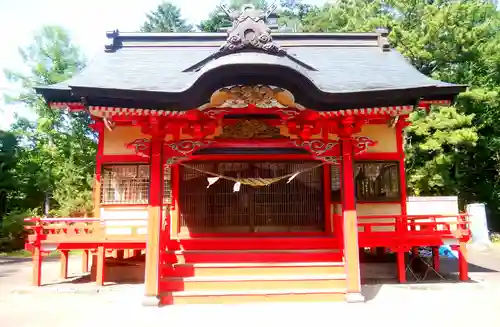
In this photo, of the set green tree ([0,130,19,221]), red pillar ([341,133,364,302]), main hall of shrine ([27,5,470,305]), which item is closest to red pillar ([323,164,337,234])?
main hall of shrine ([27,5,470,305])

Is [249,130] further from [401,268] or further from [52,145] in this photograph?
[52,145]

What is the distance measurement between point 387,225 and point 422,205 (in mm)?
10497

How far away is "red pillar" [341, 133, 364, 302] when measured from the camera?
7.50m

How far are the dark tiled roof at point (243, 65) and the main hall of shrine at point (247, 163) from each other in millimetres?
45

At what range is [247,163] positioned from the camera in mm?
9977

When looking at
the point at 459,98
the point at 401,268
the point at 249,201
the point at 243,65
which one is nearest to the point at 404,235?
the point at 401,268

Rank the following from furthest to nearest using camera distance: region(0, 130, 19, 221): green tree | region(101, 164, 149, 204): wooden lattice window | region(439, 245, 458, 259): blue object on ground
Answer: region(0, 130, 19, 221): green tree < region(439, 245, 458, 259): blue object on ground < region(101, 164, 149, 204): wooden lattice window

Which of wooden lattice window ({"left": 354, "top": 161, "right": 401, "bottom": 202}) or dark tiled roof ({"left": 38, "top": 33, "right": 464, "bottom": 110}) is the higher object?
dark tiled roof ({"left": 38, "top": 33, "right": 464, "bottom": 110})

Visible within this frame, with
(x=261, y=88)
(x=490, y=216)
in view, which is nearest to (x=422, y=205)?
(x=490, y=216)

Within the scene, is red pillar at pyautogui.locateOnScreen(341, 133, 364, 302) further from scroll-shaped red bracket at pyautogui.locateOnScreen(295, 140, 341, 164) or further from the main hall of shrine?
scroll-shaped red bracket at pyautogui.locateOnScreen(295, 140, 341, 164)

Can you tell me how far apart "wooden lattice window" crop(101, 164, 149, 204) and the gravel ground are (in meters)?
2.25

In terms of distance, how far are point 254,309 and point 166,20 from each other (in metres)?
38.6

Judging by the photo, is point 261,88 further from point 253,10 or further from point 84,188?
point 84,188

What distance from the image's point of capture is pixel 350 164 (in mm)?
7895
